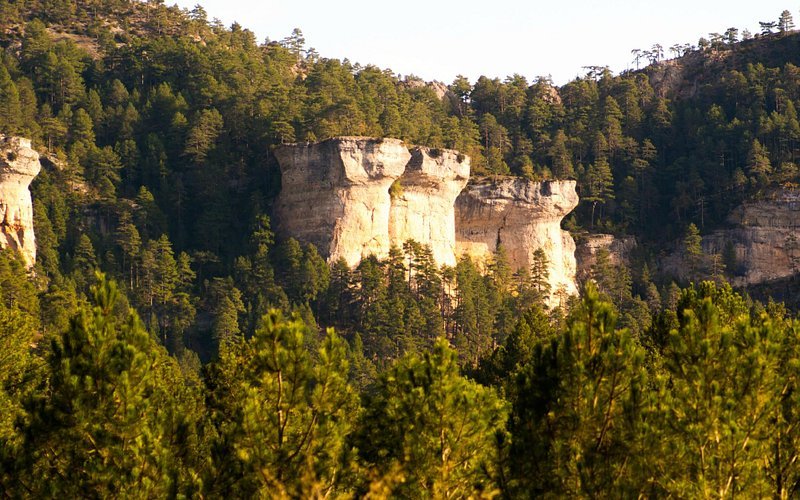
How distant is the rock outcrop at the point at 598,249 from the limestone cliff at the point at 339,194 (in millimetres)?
16386

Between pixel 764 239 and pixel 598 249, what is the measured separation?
11.0 meters

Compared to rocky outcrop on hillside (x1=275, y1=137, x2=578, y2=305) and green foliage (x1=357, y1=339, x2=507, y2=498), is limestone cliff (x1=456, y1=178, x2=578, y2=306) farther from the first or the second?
green foliage (x1=357, y1=339, x2=507, y2=498)

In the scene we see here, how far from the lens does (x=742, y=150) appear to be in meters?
103

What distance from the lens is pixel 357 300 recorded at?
84250 millimetres

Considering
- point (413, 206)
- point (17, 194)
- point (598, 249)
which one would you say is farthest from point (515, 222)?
point (17, 194)

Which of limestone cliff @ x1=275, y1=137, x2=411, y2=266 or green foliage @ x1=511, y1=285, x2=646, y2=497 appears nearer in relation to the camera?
green foliage @ x1=511, y1=285, x2=646, y2=497

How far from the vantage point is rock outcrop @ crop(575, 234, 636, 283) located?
100562mm

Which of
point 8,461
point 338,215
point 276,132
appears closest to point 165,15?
point 276,132

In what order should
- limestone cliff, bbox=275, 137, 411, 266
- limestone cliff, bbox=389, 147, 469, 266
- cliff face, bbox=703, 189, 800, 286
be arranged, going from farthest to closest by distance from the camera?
cliff face, bbox=703, 189, 800, 286
limestone cliff, bbox=389, 147, 469, 266
limestone cliff, bbox=275, 137, 411, 266

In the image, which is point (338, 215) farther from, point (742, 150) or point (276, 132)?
point (742, 150)

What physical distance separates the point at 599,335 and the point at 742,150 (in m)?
74.8

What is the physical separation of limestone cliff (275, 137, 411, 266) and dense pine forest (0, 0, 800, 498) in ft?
5.77

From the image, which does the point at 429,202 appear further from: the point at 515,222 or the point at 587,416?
the point at 587,416

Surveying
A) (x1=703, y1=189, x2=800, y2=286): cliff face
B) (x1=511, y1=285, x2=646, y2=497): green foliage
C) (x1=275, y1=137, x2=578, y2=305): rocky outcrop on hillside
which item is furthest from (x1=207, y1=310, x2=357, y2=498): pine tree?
(x1=703, y1=189, x2=800, y2=286): cliff face
